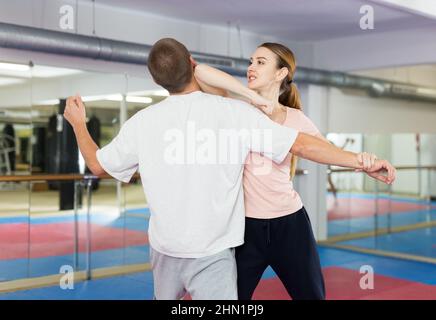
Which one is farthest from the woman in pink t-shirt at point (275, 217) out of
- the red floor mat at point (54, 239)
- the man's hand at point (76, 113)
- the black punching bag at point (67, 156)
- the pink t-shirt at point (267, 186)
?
the black punching bag at point (67, 156)

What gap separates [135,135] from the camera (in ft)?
6.72

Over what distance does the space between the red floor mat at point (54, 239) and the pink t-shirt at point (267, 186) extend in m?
3.97

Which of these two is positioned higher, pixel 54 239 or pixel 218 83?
pixel 218 83

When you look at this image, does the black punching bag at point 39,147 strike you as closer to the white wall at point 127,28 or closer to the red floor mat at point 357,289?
the white wall at point 127,28

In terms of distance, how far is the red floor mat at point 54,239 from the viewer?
18.6ft

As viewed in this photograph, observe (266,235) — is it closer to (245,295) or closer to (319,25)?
(245,295)

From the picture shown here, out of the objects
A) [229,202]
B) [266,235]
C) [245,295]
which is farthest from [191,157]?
[245,295]

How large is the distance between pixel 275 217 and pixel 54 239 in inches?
226

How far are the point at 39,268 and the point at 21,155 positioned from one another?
1.78m

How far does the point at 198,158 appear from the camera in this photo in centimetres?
197

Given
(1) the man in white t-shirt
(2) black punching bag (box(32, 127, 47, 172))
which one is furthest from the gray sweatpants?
(2) black punching bag (box(32, 127, 47, 172))

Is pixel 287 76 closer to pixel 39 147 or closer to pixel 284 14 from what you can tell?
pixel 284 14

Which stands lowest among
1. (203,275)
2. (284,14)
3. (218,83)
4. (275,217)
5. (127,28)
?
(203,275)

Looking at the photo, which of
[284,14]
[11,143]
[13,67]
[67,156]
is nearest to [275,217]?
[13,67]
